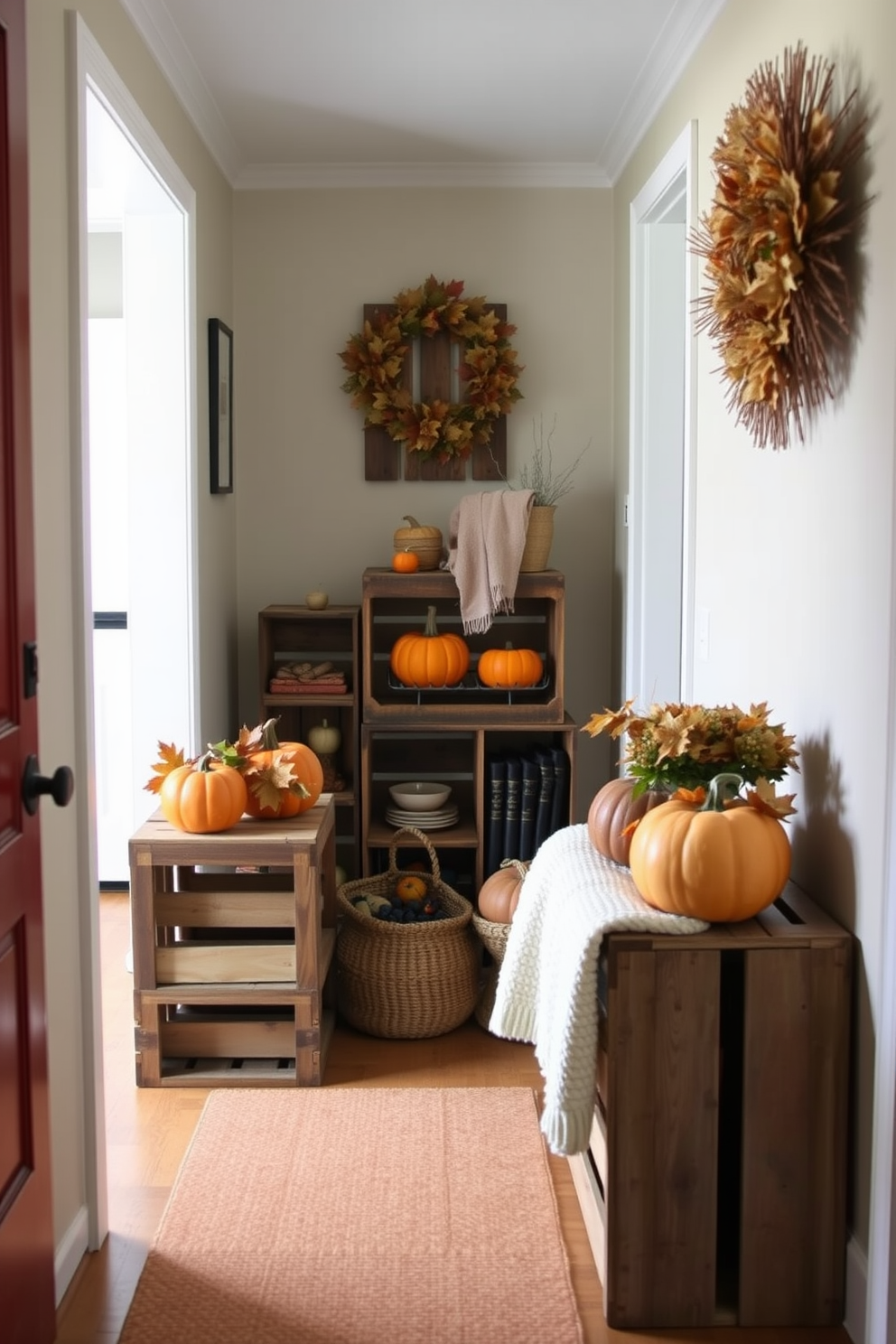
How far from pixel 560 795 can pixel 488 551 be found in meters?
0.78

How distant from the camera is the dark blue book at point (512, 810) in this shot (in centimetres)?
408

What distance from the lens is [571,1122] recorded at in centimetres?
223

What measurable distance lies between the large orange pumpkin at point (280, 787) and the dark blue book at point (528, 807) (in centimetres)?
84

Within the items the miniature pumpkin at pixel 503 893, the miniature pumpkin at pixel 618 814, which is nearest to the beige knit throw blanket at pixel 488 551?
the miniature pumpkin at pixel 503 893

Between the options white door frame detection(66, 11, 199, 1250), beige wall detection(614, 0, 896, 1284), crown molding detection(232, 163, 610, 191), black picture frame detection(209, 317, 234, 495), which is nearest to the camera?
beige wall detection(614, 0, 896, 1284)

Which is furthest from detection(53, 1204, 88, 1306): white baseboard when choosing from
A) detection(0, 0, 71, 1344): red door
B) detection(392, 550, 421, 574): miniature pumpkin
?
detection(392, 550, 421, 574): miniature pumpkin

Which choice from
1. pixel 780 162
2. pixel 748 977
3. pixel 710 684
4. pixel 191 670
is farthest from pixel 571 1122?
pixel 191 670

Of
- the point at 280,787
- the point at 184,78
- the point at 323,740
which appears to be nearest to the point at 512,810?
the point at 323,740

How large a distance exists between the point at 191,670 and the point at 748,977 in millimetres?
2089

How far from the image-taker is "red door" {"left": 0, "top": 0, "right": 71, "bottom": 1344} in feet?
6.02

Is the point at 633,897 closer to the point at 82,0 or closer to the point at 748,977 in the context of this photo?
the point at 748,977

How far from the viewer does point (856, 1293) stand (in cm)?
218

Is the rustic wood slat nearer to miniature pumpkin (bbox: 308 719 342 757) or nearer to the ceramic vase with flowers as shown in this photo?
the ceramic vase with flowers

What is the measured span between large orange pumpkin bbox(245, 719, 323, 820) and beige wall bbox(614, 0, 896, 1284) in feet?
3.60
